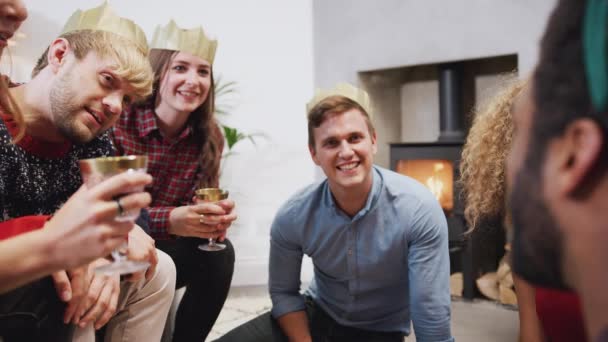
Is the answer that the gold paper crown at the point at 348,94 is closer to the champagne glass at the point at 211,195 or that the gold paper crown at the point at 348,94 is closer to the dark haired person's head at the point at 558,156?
the champagne glass at the point at 211,195

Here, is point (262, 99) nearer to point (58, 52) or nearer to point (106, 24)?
point (106, 24)

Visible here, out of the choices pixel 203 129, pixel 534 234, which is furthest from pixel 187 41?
pixel 534 234

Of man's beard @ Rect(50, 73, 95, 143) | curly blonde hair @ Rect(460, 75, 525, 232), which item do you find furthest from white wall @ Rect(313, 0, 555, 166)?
man's beard @ Rect(50, 73, 95, 143)

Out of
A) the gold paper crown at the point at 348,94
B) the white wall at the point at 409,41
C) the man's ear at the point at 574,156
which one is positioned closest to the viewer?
the man's ear at the point at 574,156

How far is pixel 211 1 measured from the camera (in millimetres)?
3965

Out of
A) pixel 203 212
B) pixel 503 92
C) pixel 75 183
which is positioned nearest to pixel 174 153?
pixel 203 212

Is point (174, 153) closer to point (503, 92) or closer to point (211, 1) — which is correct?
point (503, 92)

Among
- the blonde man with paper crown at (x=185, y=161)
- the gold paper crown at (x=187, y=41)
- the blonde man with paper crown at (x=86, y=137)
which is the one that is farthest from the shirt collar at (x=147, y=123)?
the blonde man with paper crown at (x=86, y=137)

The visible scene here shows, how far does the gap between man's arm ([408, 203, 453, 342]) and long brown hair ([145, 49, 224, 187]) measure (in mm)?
959

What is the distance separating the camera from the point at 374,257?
1975mm

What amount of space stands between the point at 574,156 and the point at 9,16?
125 centimetres

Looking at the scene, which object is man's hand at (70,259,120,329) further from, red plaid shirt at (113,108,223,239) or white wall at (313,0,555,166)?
white wall at (313,0,555,166)

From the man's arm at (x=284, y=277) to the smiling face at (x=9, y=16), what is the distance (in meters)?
1.13

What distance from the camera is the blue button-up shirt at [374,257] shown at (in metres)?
1.88
